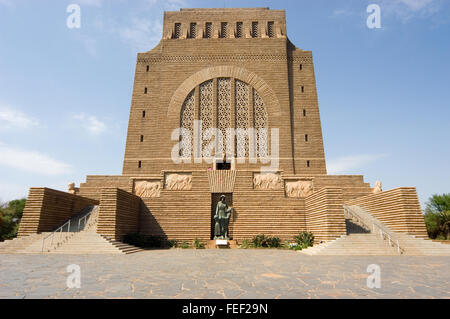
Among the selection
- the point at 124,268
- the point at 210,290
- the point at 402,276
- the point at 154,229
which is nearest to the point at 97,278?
the point at 124,268

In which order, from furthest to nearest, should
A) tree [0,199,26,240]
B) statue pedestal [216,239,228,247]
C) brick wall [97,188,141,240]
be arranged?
tree [0,199,26,240]
statue pedestal [216,239,228,247]
brick wall [97,188,141,240]

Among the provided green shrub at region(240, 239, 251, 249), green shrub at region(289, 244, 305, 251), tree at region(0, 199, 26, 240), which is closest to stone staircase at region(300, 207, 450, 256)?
green shrub at region(289, 244, 305, 251)

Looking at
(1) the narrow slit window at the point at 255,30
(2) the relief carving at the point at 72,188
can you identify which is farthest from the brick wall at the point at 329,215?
(1) the narrow slit window at the point at 255,30

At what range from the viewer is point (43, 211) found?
1314 centimetres

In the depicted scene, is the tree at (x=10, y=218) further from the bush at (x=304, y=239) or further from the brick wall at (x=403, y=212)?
the brick wall at (x=403, y=212)

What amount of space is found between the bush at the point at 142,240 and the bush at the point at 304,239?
707 cm

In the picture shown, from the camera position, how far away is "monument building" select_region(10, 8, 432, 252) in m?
14.9

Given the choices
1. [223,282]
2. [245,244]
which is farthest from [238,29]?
[223,282]

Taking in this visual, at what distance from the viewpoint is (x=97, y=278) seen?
18.7 feet

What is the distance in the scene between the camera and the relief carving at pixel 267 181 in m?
15.6

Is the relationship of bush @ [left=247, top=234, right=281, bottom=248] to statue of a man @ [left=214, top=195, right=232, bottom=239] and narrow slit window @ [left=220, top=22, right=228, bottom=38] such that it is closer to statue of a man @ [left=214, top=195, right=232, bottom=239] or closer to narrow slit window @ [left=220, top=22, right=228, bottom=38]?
statue of a man @ [left=214, top=195, right=232, bottom=239]

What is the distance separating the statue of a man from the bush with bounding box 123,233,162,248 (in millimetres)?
3059

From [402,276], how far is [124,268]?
6.50 metres
